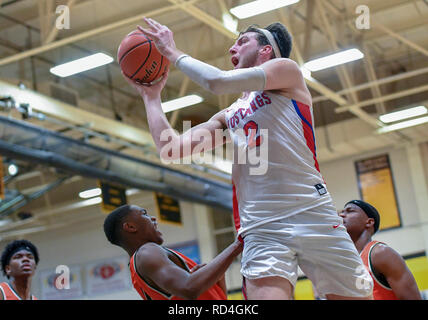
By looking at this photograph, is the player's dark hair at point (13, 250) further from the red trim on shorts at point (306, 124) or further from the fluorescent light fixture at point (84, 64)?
the fluorescent light fixture at point (84, 64)

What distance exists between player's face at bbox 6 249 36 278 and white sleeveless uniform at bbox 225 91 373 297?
350 cm

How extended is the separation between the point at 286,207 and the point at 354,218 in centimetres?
217

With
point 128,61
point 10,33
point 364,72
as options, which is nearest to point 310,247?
point 128,61

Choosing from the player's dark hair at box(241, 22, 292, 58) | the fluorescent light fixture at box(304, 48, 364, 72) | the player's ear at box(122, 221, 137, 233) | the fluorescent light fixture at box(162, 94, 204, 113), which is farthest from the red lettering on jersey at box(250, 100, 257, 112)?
the fluorescent light fixture at box(162, 94, 204, 113)

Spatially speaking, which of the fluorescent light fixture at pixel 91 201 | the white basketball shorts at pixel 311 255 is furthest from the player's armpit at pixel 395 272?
the fluorescent light fixture at pixel 91 201

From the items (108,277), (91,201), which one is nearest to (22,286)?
(91,201)

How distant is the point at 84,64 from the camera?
1068cm

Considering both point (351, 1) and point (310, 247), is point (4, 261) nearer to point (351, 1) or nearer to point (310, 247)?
point (310, 247)

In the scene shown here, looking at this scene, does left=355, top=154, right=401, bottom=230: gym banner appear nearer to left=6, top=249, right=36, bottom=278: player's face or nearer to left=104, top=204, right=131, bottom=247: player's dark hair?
left=6, top=249, right=36, bottom=278: player's face

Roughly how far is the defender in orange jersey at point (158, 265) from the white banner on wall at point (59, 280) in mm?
17767

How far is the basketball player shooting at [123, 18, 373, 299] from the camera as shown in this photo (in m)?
2.97

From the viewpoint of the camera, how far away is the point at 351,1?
13.0 m

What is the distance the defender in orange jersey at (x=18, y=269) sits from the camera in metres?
6.08
